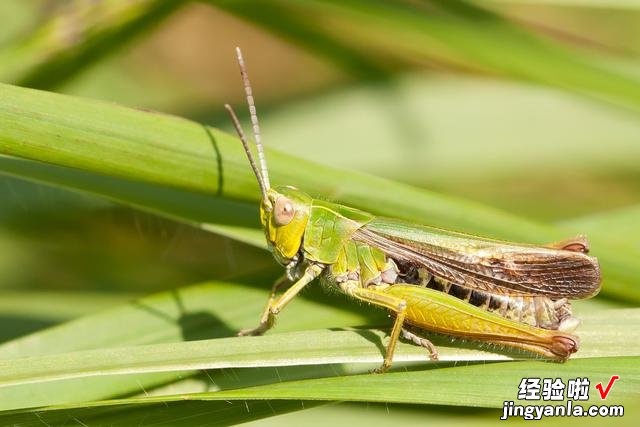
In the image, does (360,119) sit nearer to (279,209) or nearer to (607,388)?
(279,209)

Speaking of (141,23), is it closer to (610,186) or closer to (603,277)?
(603,277)

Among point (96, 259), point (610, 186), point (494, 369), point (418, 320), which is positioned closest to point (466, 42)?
point (418, 320)

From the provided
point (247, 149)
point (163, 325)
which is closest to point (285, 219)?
point (247, 149)

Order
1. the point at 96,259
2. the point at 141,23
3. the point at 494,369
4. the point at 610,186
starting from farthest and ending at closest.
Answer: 1. the point at 610,186
2. the point at 96,259
3. the point at 141,23
4. the point at 494,369

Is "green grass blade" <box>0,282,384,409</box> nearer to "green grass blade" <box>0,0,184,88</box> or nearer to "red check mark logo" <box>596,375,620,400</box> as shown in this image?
"red check mark logo" <box>596,375,620,400</box>

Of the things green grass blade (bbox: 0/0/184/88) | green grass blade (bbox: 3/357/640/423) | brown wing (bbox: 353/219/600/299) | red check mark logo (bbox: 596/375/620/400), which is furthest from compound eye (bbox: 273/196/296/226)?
red check mark logo (bbox: 596/375/620/400)

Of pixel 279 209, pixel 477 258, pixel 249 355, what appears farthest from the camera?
pixel 477 258
